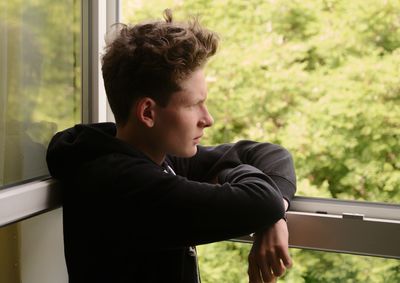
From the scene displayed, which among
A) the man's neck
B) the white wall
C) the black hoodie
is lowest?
the white wall

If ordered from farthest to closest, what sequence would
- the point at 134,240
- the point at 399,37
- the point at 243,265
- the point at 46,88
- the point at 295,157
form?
1. the point at 243,265
2. the point at 295,157
3. the point at 399,37
4. the point at 46,88
5. the point at 134,240

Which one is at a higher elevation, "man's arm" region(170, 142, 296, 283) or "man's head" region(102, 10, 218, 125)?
"man's head" region(102, 10, 218, 125)

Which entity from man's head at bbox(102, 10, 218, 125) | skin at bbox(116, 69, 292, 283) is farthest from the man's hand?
man's head at bbox(102, 10, 218, 125)

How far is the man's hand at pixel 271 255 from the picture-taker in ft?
3.70

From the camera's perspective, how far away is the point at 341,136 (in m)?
1.52

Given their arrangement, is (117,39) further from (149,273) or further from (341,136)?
(341,136)

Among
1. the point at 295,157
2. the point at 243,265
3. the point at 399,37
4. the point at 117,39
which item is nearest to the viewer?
the point at 117,39

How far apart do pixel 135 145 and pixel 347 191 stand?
0.63 m

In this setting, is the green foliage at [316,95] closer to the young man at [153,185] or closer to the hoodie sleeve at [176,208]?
the young man at [153,185]

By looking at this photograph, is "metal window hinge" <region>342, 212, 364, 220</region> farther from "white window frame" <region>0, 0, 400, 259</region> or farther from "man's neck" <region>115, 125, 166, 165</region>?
"man's neck" <region>115, 125, 166, 165</region>

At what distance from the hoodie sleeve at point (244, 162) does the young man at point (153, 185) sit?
0.05ft

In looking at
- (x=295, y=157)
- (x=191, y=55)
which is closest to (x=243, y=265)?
(x=295, y=157)

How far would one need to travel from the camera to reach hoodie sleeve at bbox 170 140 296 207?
128 centimetres

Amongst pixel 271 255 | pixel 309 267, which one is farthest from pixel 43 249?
pixel 309 267
